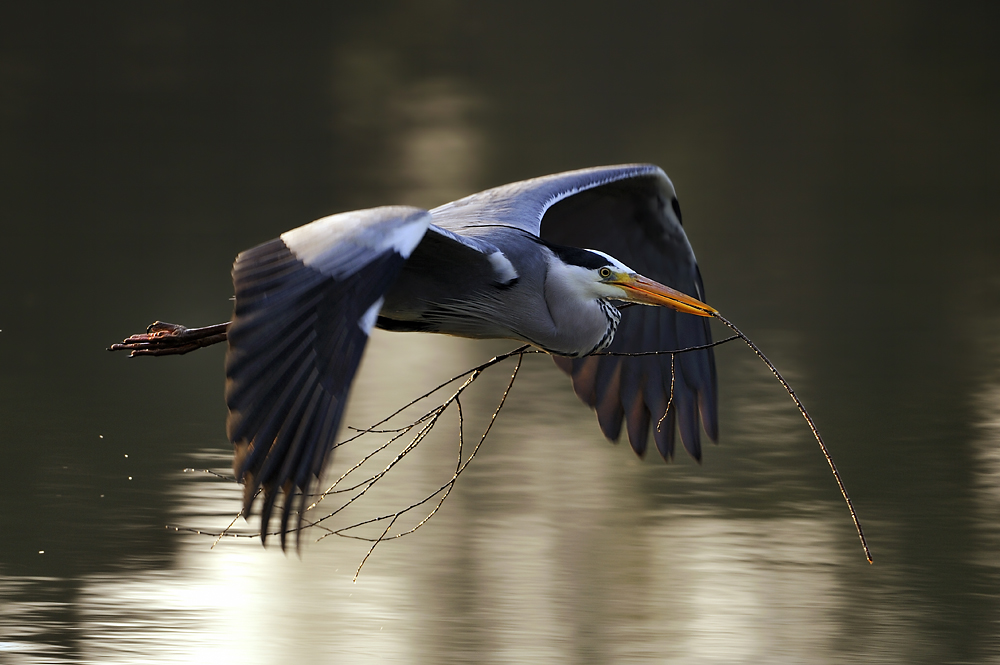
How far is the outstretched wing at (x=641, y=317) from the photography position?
238 inches

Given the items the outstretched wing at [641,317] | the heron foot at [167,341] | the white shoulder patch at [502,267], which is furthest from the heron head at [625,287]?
the heron foot at [167,341]

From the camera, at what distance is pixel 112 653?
4.75 m

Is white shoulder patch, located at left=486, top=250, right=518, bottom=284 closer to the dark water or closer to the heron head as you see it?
the heron head

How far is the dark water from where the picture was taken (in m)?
5.18

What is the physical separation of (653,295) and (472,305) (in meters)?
0.61

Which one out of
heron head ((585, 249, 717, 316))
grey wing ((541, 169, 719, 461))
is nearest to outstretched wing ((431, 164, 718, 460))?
grey wing ((541, 169, 719, 461))

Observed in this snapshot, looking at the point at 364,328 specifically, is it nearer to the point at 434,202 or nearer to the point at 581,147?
the point at 434,202

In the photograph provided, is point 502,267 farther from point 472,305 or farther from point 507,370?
point 507,370

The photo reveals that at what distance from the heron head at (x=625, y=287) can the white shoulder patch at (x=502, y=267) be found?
0.94 ft

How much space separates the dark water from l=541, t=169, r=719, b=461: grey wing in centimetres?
43

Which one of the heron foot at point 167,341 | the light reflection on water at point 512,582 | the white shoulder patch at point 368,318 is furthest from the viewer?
the heron foot at point 167,341

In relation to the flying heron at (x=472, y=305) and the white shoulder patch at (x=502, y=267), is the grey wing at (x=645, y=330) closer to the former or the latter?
the flying heron at (x=472, y=305)

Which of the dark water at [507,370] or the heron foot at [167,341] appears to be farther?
the heron foot at [167,341]

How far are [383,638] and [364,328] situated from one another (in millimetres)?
1326
